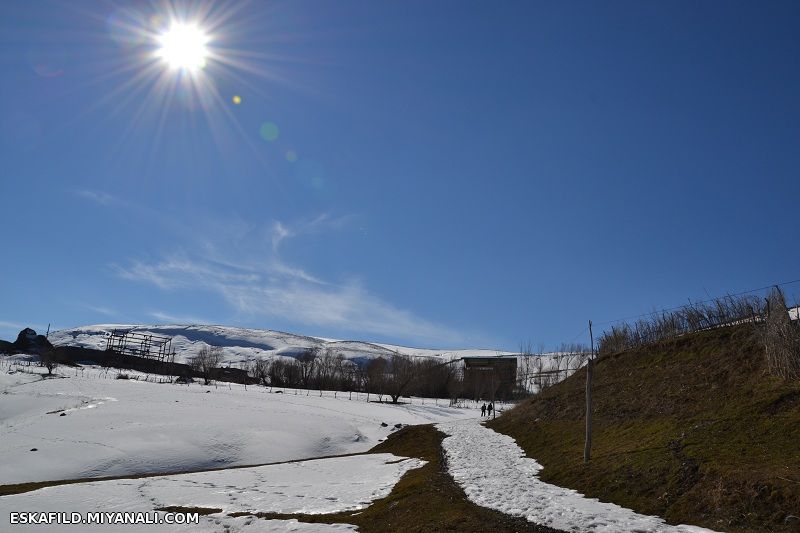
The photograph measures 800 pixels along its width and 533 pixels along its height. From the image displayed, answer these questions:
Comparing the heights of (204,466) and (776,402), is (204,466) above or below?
below

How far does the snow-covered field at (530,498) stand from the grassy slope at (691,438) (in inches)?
30.1

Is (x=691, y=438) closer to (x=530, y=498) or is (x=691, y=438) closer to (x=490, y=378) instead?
(x=530, y=498)

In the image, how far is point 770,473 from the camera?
14094mm

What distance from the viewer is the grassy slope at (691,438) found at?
44.8ft

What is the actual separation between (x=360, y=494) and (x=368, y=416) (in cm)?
4804

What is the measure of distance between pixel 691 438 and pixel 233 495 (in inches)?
864

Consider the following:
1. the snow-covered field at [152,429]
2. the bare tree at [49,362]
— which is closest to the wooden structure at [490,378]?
the snow-covered field at [152,429]

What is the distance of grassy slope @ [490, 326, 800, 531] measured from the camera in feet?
44.8

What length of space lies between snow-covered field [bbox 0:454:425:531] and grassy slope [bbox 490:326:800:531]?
980cm

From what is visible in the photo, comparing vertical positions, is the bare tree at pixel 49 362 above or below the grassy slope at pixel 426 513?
above

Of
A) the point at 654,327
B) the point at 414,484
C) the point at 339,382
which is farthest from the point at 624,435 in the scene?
the point at 339,382

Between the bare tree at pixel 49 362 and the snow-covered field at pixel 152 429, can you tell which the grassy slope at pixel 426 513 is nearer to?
the snow-covered field at pixel 152 429

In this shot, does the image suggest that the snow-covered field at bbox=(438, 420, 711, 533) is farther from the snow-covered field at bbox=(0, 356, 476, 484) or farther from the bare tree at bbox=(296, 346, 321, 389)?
the bare tree at bbox=(296, 346, 321, 389)

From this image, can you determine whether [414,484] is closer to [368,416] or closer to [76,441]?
[76,441]
